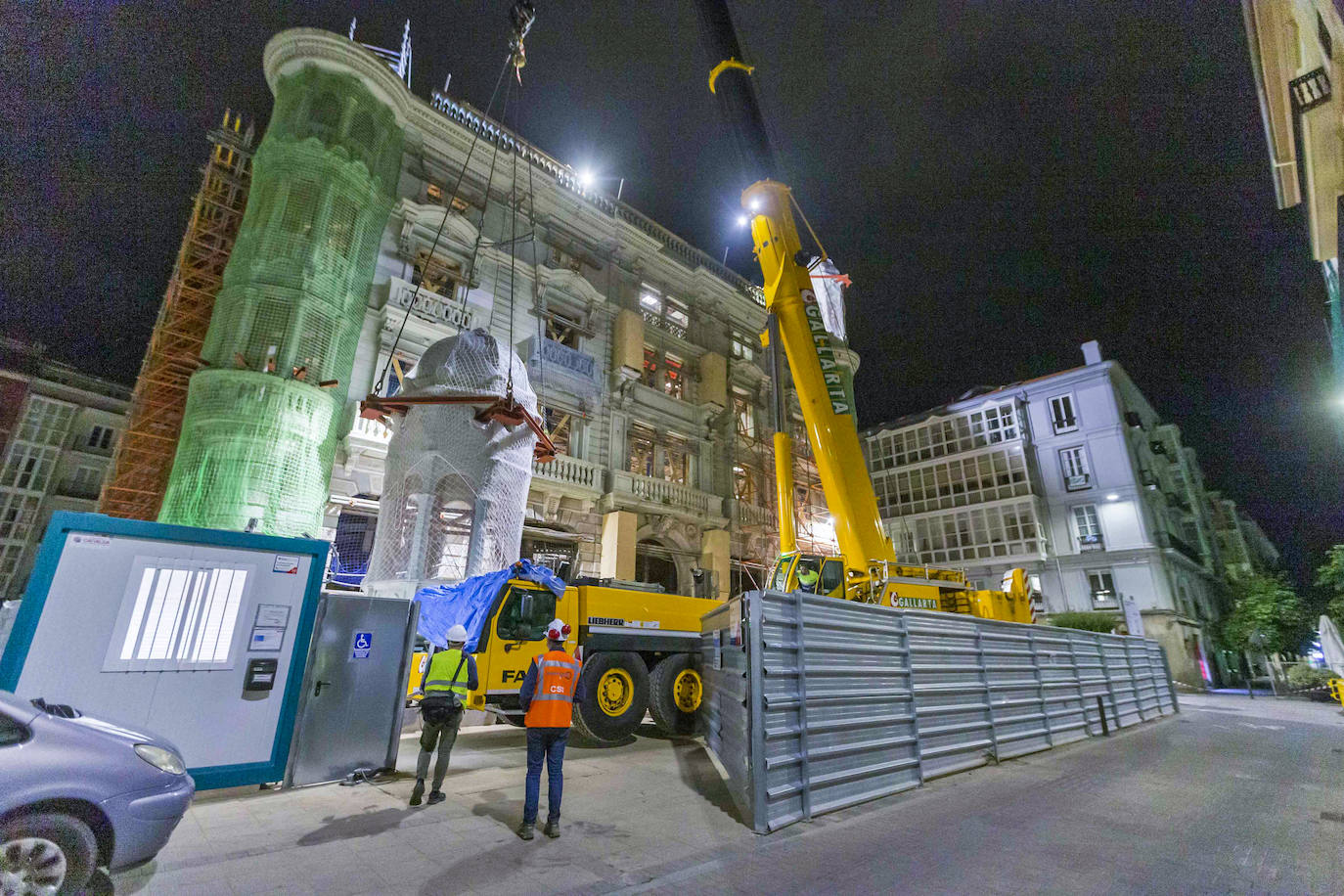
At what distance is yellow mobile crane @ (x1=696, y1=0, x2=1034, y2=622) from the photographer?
9984mm

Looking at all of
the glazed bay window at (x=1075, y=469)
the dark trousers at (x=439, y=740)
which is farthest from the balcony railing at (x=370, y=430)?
the glazed bay window at (x=1075, y=469)

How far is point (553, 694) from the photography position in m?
5.13

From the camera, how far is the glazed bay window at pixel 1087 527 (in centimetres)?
2923

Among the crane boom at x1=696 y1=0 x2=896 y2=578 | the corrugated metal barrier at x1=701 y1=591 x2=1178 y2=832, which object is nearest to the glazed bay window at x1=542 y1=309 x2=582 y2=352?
the crane boom at x1=696 y1=0 x2=896 y2=578

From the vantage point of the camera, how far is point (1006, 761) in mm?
7676

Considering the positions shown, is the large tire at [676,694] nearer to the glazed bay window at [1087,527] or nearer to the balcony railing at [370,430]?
the balcony railing at [370,430]

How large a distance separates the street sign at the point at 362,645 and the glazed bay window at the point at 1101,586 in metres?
33.8

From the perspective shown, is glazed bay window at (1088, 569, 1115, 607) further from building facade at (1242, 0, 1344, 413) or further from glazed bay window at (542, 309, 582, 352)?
glazed bay window at (542, 309, 582, 352)

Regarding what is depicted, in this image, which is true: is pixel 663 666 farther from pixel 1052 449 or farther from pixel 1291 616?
pixel 1291 616

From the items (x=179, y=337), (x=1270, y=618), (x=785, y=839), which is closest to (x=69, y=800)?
(x=785, y=839)

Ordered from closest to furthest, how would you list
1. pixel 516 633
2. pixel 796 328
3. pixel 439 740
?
pixel 439 740
pixel 516 633
pixel 796 328

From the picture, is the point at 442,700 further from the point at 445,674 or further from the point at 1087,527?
the point at 1087,527

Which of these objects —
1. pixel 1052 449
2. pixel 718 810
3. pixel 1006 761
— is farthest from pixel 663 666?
pixel 1052 449

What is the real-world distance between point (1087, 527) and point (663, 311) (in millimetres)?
25287
